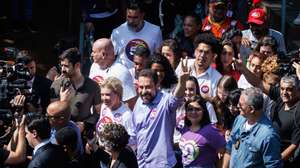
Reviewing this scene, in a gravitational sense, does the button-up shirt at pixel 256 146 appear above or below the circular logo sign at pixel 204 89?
below

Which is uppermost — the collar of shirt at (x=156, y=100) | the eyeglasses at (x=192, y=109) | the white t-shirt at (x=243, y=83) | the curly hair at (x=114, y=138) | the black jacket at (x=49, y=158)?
the white t-shirt at (x=243, y=83)

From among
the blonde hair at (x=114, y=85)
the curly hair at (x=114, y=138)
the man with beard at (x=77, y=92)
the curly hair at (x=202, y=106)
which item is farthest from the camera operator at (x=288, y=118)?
the man with beard at (x=77, y=92)

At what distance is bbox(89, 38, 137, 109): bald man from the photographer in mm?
10477

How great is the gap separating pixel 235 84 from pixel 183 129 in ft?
2.83

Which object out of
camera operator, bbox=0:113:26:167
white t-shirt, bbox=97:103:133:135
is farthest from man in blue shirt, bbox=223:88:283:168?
camera operator, bbox=0:113:26:167

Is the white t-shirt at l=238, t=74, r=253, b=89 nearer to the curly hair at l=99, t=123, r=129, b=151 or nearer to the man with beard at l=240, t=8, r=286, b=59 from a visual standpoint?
the man with beard at l=240, t=8, r=286, b=59

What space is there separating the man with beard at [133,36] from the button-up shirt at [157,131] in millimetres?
1982

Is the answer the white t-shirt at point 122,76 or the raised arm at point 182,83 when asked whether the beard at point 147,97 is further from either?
the white t-shirt at point 122,76

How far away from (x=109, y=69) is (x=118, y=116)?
3.05 ft

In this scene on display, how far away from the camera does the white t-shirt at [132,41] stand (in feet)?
38.0

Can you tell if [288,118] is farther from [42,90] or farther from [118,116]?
[42,90]

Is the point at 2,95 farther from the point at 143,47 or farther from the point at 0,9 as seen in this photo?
the point at 0,9

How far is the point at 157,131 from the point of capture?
31.5ft

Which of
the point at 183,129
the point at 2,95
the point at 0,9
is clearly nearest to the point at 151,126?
the point at 183,129
